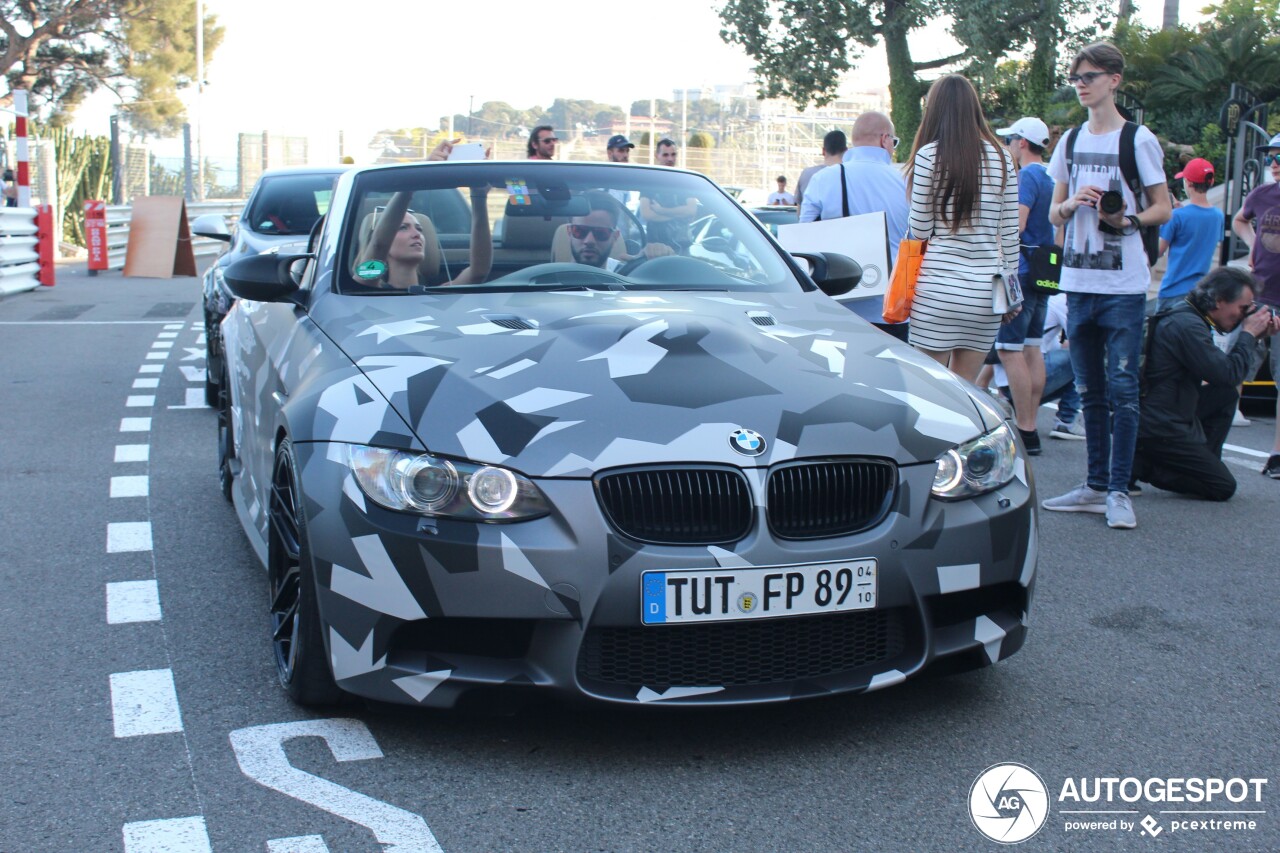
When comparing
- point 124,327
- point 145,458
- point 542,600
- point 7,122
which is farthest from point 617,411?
point 7,122

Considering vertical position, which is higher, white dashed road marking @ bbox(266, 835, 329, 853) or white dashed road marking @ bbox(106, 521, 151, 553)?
white dashed road marking @ bbox(266, 835, 329, 853)

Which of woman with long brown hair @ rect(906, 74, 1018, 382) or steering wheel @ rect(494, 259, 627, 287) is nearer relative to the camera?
steering wheel @ rect(494, 259, 627, 287)

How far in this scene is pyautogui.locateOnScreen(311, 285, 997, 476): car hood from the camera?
3.37 m

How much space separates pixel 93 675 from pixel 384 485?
1.31 meters

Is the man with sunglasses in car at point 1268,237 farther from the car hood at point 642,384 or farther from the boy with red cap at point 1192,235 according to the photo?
the car hood at point 642,384

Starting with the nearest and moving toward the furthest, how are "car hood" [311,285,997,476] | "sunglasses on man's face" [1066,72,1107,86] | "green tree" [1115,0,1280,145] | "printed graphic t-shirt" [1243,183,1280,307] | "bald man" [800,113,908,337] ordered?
"car hood" [311,285,997,476], "sunglasses on man's face" [1066,72,1107,86], "bald man" [800,113,908,337], "printed graphic t-shirt" [1243,183,1280,307], "green tree" [1115,0,1280,145]

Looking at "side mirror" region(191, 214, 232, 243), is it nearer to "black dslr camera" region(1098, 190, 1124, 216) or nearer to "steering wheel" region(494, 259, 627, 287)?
"steering wheel" region(494, 259, 627, 287)

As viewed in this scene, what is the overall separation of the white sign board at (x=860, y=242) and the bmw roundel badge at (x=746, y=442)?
341 cm

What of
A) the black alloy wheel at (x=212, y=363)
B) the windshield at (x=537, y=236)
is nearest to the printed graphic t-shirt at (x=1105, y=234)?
the windshield at (x=537, y=236)

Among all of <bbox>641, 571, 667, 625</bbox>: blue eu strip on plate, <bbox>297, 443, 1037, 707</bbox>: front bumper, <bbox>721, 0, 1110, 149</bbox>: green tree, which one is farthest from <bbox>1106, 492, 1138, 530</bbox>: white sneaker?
<bbox>721, 0, 1110, 149</bbox>: green tree

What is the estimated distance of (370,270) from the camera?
15.1ft

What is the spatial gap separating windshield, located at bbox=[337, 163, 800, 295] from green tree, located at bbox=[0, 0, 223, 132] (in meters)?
45.2

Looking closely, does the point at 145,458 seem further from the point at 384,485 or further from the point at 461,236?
the point at 384,485

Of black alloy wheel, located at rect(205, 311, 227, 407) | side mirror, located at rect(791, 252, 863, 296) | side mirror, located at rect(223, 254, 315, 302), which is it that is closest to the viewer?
side mirror, located at rect(223, 254, 315, 302)
